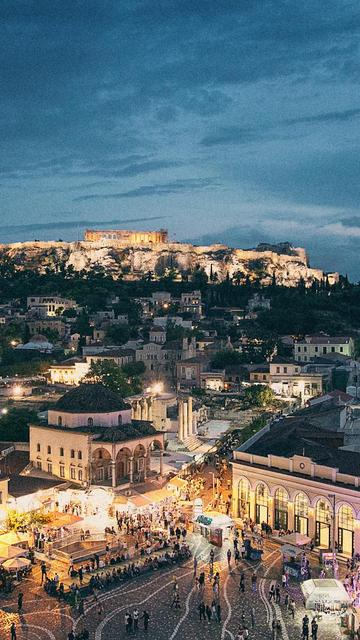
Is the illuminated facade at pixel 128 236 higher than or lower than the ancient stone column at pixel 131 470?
higher

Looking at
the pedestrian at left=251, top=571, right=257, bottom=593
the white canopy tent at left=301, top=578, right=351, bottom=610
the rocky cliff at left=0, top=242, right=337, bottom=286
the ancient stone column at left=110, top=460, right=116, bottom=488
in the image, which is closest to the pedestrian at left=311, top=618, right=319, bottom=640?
the white canopy tent at left=301, top=578, right=351, bottom=610


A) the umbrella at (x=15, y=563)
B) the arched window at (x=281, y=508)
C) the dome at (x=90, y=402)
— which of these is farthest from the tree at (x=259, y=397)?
the umbrella at (x=15, y=563)

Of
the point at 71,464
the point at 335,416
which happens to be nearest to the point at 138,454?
the point at 71,464

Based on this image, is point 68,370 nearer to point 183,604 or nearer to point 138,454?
point 138,454

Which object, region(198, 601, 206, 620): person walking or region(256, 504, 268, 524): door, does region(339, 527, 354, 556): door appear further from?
region(198, 601, 206, 620): person walking

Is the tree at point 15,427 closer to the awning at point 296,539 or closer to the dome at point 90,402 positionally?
the dome at point 90,402

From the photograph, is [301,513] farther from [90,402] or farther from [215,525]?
[90,402]
